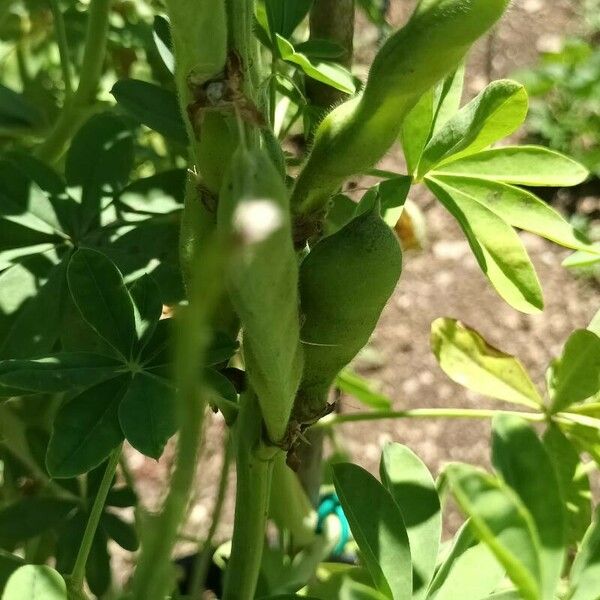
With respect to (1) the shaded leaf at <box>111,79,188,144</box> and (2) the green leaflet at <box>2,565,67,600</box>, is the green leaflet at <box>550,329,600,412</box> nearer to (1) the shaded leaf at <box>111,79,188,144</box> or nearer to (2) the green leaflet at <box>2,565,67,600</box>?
(1) the shaded leaf at <box>111,79,188,144</box>

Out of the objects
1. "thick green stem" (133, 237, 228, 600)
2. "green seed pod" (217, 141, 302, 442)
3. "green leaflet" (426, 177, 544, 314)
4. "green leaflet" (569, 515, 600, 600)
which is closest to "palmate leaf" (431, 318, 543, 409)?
"green leaflet" (426, 177, 544, 314)

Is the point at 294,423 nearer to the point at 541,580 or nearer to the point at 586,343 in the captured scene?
the point at 541,580

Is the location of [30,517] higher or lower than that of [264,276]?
lower

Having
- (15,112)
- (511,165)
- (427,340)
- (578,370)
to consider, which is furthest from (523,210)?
(427,340)

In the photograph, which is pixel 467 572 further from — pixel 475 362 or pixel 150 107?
pixel 150 107

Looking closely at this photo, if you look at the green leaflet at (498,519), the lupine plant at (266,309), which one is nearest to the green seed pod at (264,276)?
the lupine plant at (266,309)

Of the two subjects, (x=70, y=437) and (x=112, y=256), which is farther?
(x=112, y=256)

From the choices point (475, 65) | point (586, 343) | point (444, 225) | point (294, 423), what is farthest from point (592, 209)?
point (294, 423)
